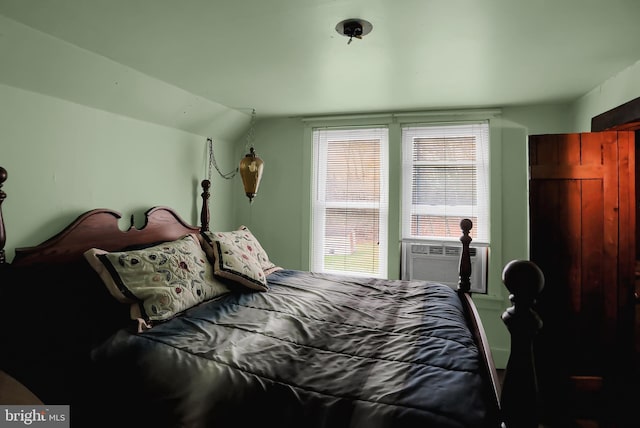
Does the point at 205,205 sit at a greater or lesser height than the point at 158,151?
lesser

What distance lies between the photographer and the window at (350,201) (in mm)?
3666

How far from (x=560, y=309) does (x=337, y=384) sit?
2.12 m

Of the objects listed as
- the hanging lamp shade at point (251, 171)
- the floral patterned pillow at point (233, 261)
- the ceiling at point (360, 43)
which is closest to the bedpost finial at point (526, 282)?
the ceiling at point (360, 43)

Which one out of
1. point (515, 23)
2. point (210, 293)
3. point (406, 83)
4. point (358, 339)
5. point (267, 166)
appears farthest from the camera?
point (267, 166)

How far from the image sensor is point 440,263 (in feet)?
11.4

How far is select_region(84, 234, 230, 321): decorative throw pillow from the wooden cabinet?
7.47 ft

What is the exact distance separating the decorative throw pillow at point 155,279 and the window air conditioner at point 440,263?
2.00m

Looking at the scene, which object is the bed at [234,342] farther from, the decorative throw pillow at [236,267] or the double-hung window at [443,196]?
the double-hung window at [443,196]

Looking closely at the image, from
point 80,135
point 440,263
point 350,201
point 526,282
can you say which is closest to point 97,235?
point 80,135

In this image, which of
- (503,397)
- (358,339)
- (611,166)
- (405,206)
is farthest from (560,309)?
(503,397)

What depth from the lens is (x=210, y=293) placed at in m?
2.21

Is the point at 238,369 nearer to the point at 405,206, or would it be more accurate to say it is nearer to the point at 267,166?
the point at 405,206

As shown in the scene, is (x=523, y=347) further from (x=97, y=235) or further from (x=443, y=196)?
(x=443, y=196)

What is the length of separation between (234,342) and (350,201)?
94.7 inches
